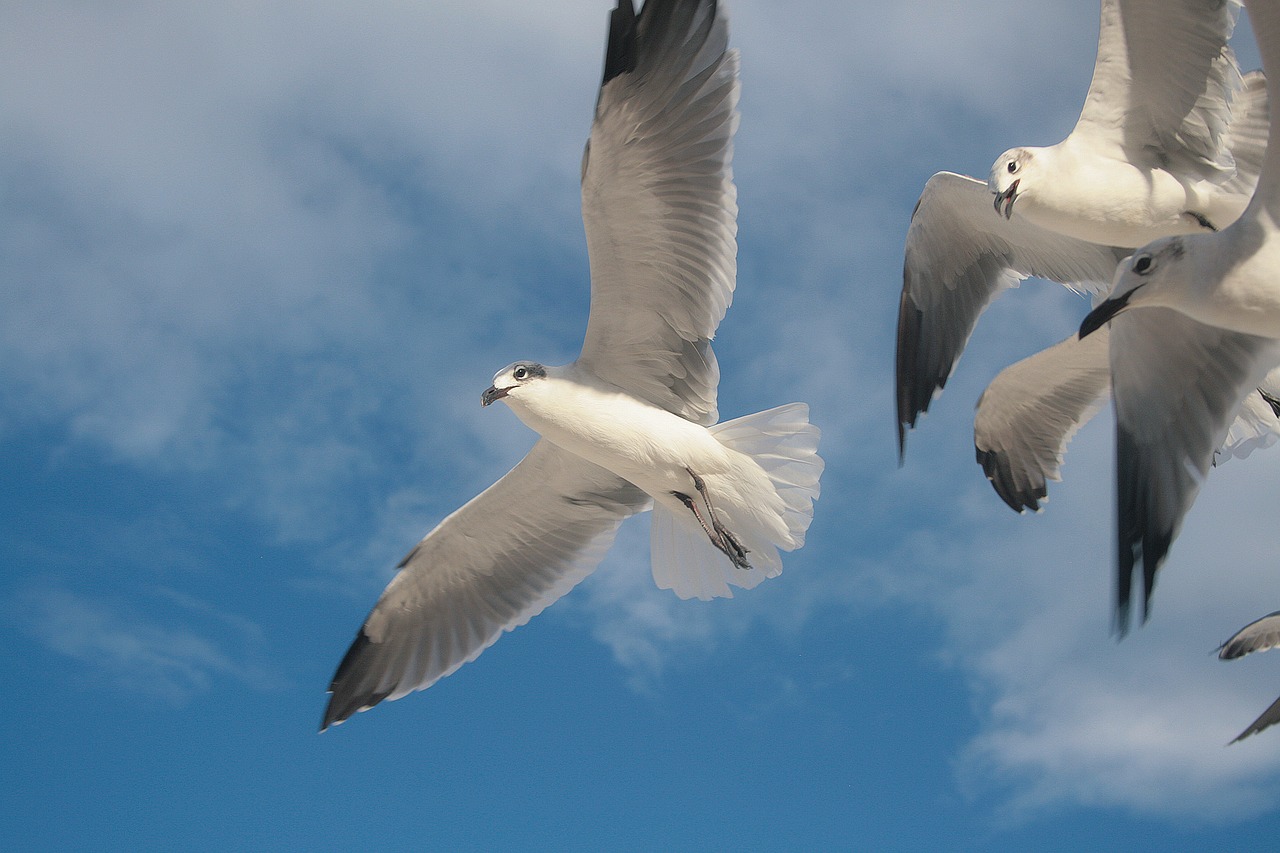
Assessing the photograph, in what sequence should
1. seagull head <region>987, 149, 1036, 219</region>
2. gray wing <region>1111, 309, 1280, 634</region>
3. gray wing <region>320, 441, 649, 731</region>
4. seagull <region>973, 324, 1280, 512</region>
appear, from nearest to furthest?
gray wing <region>1111, 309, 1280, 634</region>
seagull head <region>987, 149, 1036, 219</region>
gray wing <region>320, 441, 649, 731</region>
seagull <region>973, 324, 1280, 512</region>

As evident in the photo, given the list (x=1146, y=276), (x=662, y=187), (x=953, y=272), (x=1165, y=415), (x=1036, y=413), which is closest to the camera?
(x=1146, y=276)

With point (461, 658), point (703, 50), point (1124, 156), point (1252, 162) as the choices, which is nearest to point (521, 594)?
point (461, 658)

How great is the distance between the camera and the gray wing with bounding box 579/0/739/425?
424 cm

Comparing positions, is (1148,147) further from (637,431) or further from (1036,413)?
(637,431)

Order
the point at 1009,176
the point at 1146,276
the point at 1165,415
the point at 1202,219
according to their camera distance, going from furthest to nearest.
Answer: the point at 1202,219, the point at 1009,176, the point at 1165,415, the point at 1146,276

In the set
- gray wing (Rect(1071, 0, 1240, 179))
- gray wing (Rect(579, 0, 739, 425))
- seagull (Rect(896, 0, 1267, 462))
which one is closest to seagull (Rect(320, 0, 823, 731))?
gray wing (Rect(579, 0, 739, 425))

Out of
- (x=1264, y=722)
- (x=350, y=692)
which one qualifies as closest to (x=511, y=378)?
(x=350, y=692)

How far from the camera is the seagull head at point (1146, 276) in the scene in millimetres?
3502

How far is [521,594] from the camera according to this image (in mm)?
5758

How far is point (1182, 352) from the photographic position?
152 inches

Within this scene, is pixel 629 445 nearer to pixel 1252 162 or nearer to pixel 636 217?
pixel 636 217

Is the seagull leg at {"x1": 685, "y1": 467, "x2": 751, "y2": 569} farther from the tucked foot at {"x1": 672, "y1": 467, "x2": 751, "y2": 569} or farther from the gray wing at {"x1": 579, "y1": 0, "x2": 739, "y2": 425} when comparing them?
the gray wing at {"x1": 579, "y1": 0, "x2": 739, "y2": 425}

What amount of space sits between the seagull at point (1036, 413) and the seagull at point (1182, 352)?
242cm

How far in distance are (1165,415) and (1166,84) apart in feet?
5.40
